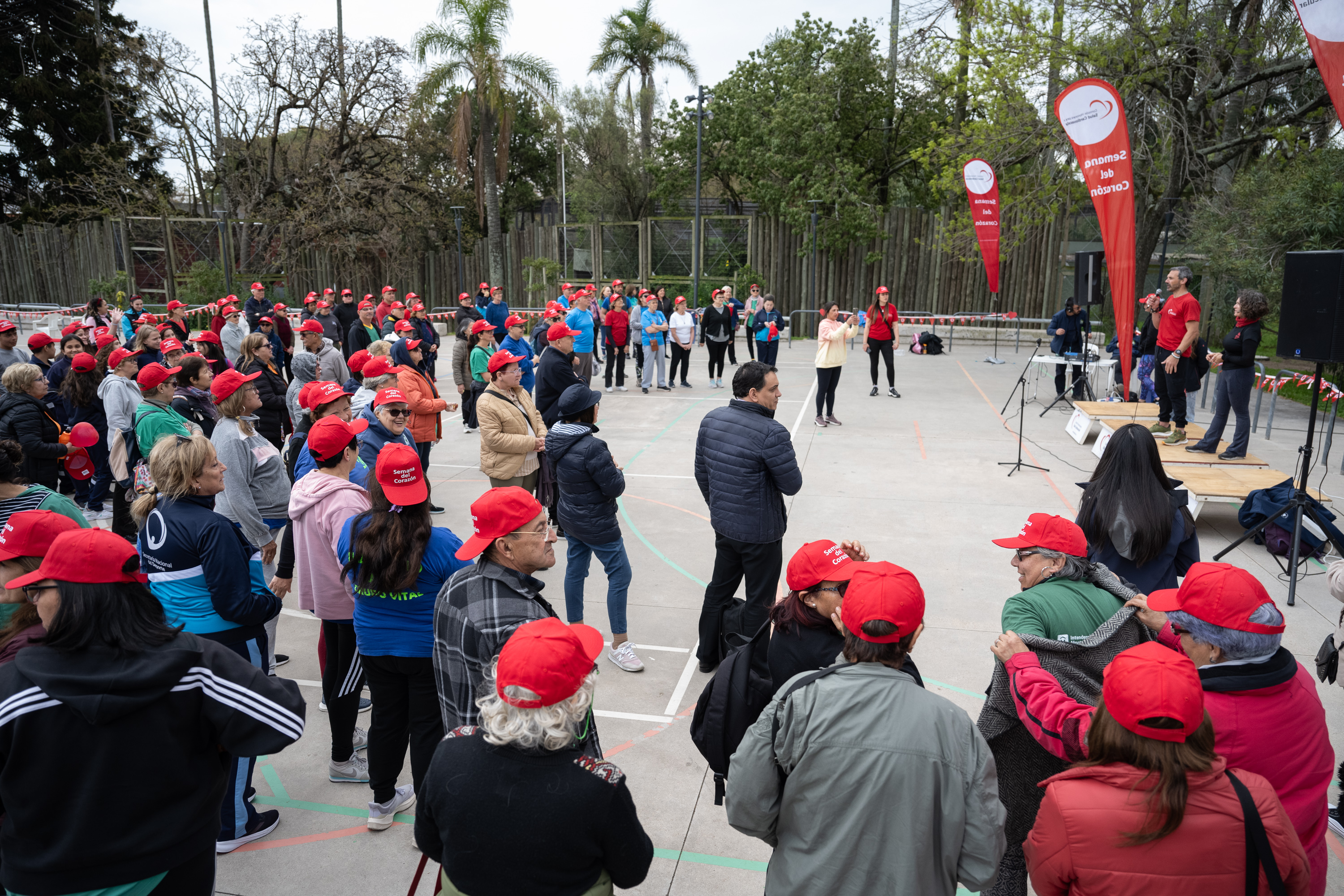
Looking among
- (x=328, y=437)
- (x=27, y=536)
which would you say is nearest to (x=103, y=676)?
(x=27, y=536)

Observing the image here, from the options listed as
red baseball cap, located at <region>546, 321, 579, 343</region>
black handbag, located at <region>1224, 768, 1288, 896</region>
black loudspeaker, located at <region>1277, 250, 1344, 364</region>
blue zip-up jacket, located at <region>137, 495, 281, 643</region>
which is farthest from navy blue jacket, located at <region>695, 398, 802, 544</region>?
black loudspeaker, located at <region>1277, 250, 1344, 364</region>

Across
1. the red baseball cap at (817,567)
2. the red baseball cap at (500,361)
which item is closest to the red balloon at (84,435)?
the red baseball cap at (500,361)

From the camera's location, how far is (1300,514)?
19.9ft

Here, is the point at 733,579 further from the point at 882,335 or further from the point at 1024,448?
A: the point at 882,335

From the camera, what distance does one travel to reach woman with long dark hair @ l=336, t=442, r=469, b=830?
338 cm

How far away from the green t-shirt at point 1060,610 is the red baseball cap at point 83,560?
9.25 ft

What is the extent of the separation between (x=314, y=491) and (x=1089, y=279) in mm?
14720

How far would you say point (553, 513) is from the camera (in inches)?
296

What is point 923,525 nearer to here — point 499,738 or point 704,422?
point 704,422

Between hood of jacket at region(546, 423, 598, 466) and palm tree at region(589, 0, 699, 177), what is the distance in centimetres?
2989

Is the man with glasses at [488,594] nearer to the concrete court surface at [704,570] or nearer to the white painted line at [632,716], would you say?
the concrete court surface at [704,570]

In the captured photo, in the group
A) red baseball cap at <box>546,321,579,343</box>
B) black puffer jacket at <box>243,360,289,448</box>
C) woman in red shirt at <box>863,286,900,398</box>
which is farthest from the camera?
woman in red shirt at <box>863,286,900,398</box>

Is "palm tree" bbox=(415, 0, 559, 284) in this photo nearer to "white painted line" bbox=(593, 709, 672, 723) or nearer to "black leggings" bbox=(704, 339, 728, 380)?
"black leggings" bbox=(704, 339, 728, 380)

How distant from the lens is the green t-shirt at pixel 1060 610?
9.69 feet
